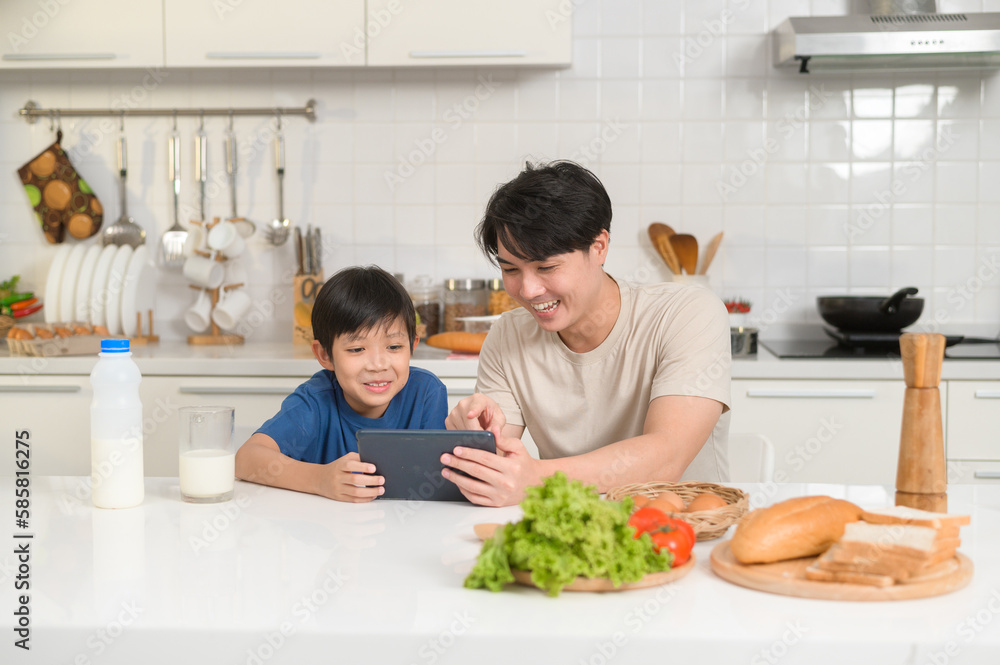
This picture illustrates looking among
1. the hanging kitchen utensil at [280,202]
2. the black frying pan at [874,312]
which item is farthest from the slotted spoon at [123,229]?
the black frying pan at [874,312]

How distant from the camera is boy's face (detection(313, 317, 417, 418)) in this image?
150cm

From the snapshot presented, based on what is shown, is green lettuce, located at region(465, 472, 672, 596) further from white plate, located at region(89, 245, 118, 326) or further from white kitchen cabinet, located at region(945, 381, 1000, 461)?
white plate, located at region(89, 245, 118, 326)

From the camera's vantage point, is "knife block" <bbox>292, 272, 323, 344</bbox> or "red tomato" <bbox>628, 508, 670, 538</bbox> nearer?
"red tomato" <bbox>628, 508, 670, 538</bbox>

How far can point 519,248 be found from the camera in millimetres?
1428

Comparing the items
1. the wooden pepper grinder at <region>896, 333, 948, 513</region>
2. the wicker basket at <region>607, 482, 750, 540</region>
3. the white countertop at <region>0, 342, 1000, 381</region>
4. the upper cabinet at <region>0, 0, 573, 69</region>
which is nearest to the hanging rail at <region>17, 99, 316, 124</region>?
the upper cabinet at <region>0, 0, 573, 69</region>

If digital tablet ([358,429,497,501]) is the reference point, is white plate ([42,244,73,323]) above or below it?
above

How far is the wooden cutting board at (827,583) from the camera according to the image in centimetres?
80

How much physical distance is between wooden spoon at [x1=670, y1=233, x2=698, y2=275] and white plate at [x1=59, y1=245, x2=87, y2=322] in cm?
190

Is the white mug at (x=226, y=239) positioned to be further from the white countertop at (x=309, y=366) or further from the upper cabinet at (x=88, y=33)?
the upper cabinet at (x=88, y=33)

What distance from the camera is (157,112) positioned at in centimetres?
290

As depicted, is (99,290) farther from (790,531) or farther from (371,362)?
(790,531)

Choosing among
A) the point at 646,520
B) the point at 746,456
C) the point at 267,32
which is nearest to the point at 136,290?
the point at 267,32

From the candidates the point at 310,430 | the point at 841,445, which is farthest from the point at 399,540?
the point at 841,445

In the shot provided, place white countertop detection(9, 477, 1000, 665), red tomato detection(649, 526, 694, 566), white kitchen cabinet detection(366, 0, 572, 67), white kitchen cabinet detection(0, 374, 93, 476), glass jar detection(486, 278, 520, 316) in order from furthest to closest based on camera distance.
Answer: glass jar detection(486, 278, 520, 316) < white kitchen cabinet detection(366, 0, 572, 67) < white kitchen cabinet detection(0, 374, 93, 476) < red tomato detection(649, 526, 694, 566) < white countertop detection(9, 477, 1000, 665)
